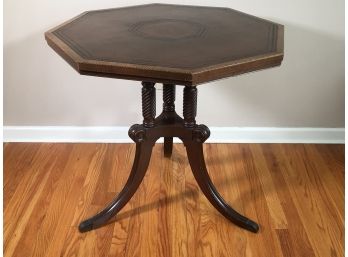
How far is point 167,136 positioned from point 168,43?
409 millimetres

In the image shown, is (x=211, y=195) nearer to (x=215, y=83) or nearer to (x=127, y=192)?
(x=127, y=192)

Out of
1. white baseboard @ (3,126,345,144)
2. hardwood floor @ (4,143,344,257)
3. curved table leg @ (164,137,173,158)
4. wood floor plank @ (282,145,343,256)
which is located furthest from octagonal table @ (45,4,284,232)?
white baseboard @ (3,126,345,144)

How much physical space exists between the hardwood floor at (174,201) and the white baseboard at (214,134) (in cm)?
4

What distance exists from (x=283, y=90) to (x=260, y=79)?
142mm

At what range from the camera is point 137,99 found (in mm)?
2684

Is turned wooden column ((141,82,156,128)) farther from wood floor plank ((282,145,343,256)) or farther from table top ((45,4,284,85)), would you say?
wood floor plank ((282,145,343,256))

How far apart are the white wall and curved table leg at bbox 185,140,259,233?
700 millimetres

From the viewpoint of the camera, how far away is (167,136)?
6.57ft

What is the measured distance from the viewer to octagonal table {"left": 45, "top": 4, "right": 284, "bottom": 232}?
1571 mm

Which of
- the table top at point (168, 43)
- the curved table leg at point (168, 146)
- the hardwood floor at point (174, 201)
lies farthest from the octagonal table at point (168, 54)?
the curved table leg at point (168, 146)

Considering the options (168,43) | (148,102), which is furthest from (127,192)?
(168,43)

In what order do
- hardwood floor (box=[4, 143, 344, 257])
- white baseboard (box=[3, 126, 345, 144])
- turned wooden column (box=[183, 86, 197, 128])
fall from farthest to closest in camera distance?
white baseboard (box=[3, 126, 345, 144]) < hardwood floor (box=[4, 143, 344, 257]) < turned wooden column (box=[183, 86, 197, 128])

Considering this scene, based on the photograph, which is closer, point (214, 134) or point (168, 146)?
point (168, 146)

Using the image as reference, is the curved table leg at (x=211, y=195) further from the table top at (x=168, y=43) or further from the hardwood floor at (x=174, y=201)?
the table top at (x=168, y=43)
